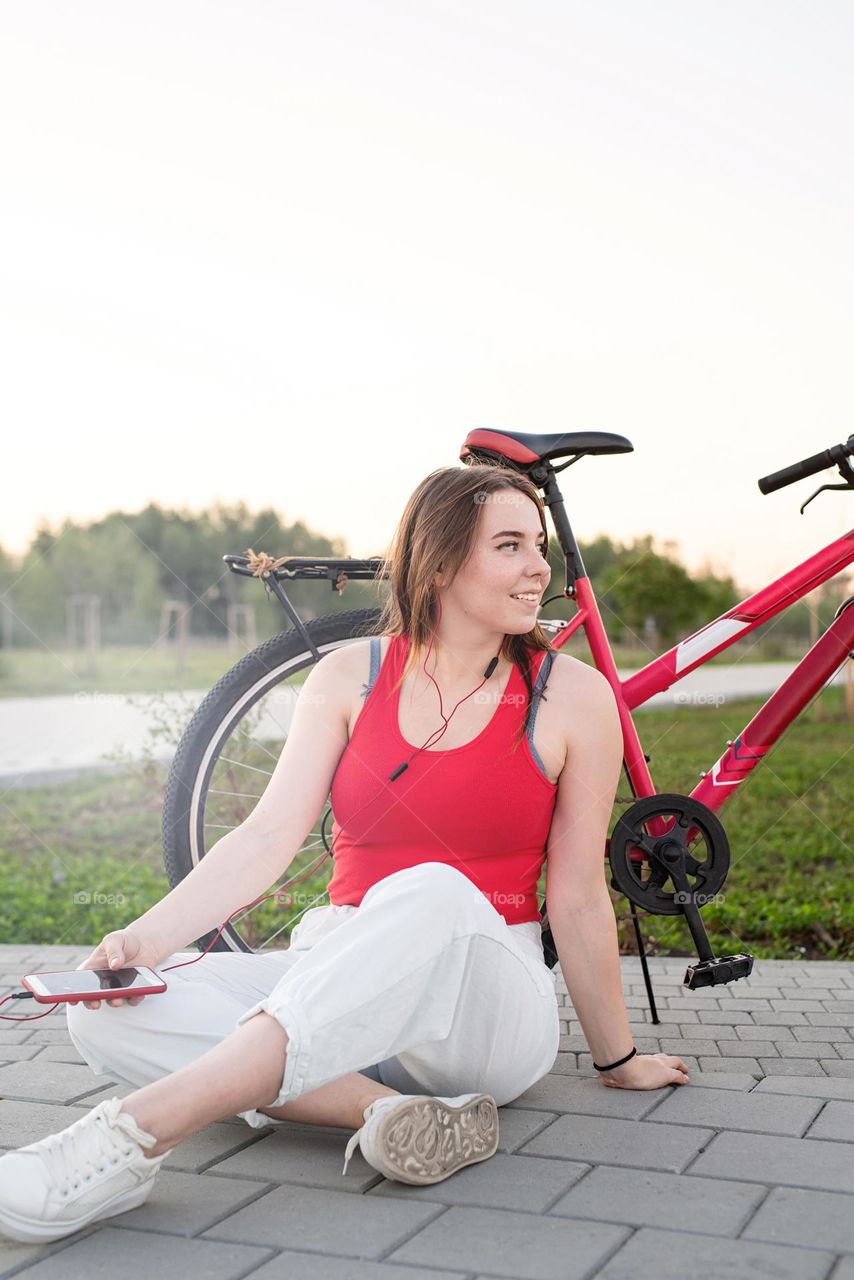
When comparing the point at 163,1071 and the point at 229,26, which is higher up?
the point at 229,26

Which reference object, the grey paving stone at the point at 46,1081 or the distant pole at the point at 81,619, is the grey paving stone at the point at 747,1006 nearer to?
the grey paving stone at the point at 46,1081

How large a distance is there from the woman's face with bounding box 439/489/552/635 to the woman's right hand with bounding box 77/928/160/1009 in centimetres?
84

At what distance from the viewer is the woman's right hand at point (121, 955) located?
2.03m

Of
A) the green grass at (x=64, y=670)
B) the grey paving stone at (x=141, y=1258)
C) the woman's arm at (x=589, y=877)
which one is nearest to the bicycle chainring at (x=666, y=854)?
the woman's arm at (x=589, y=877)

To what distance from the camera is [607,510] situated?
593 cm

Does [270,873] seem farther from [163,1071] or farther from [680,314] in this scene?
[680,314]

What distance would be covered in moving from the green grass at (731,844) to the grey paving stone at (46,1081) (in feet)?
4.17

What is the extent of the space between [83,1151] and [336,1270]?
0.37 metres

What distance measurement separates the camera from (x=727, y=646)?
292cm

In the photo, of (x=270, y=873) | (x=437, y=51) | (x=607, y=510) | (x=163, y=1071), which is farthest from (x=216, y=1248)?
(x=437, y=51)

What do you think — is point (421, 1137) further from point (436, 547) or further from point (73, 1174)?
point (436, 547)

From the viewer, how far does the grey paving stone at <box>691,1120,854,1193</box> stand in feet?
6.07

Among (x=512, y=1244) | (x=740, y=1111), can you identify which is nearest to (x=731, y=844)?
(x=740, y=1111)

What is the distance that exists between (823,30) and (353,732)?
4001 millimetres
